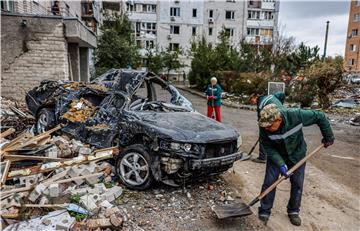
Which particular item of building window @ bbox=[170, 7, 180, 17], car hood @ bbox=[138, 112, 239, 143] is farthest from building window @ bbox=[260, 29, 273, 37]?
car hood @ bbox=[138, 112, 239, 143]

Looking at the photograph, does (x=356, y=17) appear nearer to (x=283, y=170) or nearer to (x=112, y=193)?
(x=283, y=170)

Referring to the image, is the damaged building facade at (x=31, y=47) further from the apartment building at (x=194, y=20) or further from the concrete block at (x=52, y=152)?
the apartment building at (x=194, y=20)

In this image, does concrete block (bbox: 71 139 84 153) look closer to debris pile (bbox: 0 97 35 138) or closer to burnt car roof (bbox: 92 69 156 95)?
burnt car roof (bbox: 92 69 156 95)

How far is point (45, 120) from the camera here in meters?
6.57

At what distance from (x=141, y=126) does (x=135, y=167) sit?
2.07 ft

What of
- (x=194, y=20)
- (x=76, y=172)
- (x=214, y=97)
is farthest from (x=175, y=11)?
(x=76, y=172)

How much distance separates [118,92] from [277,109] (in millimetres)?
3221

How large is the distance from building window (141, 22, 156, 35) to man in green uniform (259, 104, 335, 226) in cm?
3570

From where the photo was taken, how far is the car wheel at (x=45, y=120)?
255 inches

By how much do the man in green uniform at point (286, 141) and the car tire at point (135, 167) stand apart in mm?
1662

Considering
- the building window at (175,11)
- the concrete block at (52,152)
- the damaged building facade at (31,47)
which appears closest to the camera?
the concrete block at (52,152)

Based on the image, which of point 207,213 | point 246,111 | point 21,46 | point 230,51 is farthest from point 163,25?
point 207,213

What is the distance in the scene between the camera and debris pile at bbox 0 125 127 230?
128 inches

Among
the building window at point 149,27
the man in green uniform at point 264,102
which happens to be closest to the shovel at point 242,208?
the man in green uniform at point 264,102
